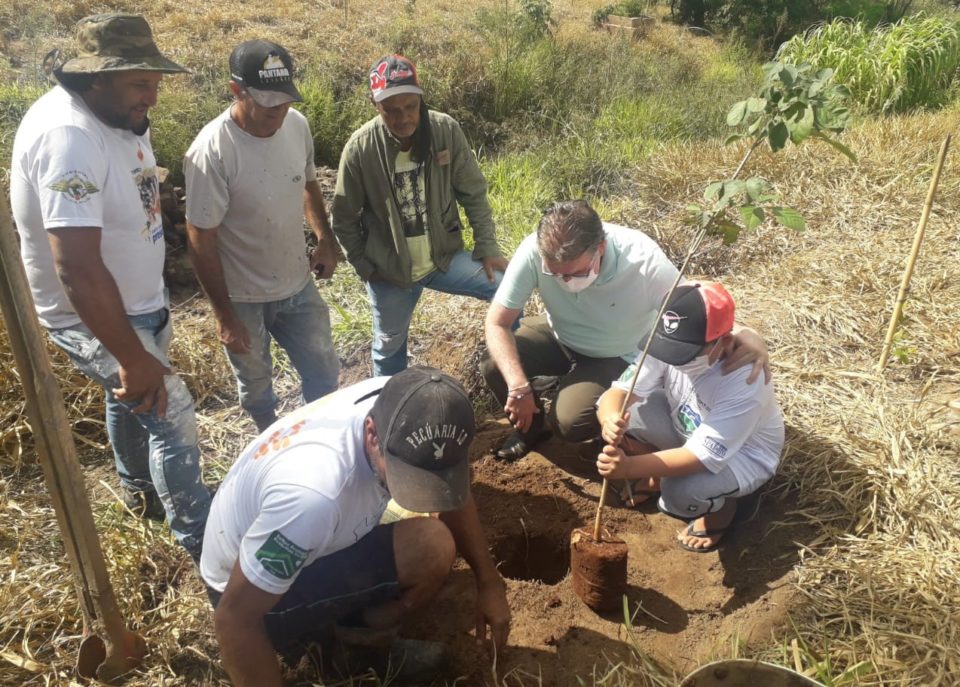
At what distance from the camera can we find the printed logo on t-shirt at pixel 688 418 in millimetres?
2721

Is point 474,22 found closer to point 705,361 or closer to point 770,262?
point 770,262

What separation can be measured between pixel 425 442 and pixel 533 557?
155 cm

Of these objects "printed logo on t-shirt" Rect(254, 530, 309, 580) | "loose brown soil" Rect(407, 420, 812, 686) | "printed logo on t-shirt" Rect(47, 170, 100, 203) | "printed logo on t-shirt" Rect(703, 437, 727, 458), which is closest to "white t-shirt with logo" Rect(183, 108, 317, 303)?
"printed logo on t-shirt" Rect(47, 170, 100, 203)

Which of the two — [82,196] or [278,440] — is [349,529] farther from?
[82,196]

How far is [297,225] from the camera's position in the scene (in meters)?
3.01

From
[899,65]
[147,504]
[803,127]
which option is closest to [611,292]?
[803,127]

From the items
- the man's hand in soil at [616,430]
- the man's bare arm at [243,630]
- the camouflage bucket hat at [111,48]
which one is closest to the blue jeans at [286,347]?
the camouflage bucket hat at [111,48]

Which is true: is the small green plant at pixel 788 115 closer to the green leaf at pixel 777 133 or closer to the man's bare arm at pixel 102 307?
the green leaf at pixel 777 133

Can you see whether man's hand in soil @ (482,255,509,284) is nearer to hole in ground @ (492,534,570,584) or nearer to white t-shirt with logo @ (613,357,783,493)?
white t-shirt with logo @ (613,357,783,493)

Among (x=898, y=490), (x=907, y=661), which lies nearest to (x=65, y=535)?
(x=907, y=661)

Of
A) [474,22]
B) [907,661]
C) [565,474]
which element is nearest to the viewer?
[907,661]

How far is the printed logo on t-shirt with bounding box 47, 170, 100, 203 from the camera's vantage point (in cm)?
208

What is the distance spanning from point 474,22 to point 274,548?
9779 millimetres

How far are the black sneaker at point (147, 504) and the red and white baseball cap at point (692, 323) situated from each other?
6.88ft
